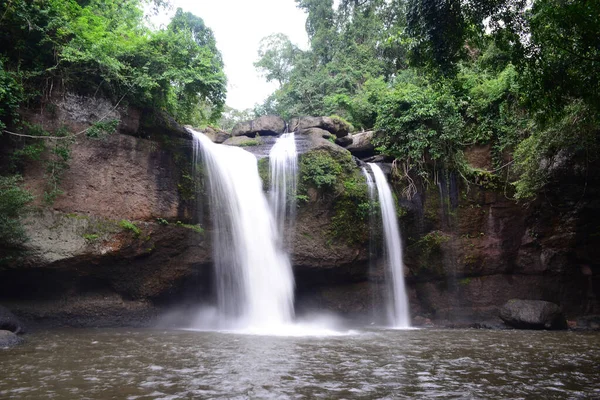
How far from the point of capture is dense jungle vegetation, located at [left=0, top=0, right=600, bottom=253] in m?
6.46

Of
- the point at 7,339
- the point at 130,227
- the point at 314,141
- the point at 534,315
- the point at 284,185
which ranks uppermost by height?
the point at 314,141

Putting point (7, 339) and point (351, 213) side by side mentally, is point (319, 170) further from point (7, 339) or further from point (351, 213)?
point (7, 339)

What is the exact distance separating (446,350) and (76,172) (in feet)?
34.6

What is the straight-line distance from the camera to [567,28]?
575cm

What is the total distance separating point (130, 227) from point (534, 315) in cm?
1294

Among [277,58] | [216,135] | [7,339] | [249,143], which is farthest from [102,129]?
[277,58]

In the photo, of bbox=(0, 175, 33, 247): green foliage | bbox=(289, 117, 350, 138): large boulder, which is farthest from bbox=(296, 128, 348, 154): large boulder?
bbox=(0, 175, 33, 247): green foliage

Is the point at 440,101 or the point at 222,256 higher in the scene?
the point at 440,101

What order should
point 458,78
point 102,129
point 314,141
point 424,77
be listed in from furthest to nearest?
point 458,78 → point 314,141 → point 424,77 → point 102,129

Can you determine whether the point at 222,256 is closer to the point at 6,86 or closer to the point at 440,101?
the point at 6,86

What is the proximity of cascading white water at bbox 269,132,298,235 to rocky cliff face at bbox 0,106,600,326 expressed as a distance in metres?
0.33

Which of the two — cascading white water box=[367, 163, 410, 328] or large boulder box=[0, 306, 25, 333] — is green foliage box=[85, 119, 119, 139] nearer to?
large boulder box=[0, 306, 25, 333]

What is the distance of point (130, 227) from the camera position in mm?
12055

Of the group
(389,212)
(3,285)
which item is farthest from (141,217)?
(389,212)
